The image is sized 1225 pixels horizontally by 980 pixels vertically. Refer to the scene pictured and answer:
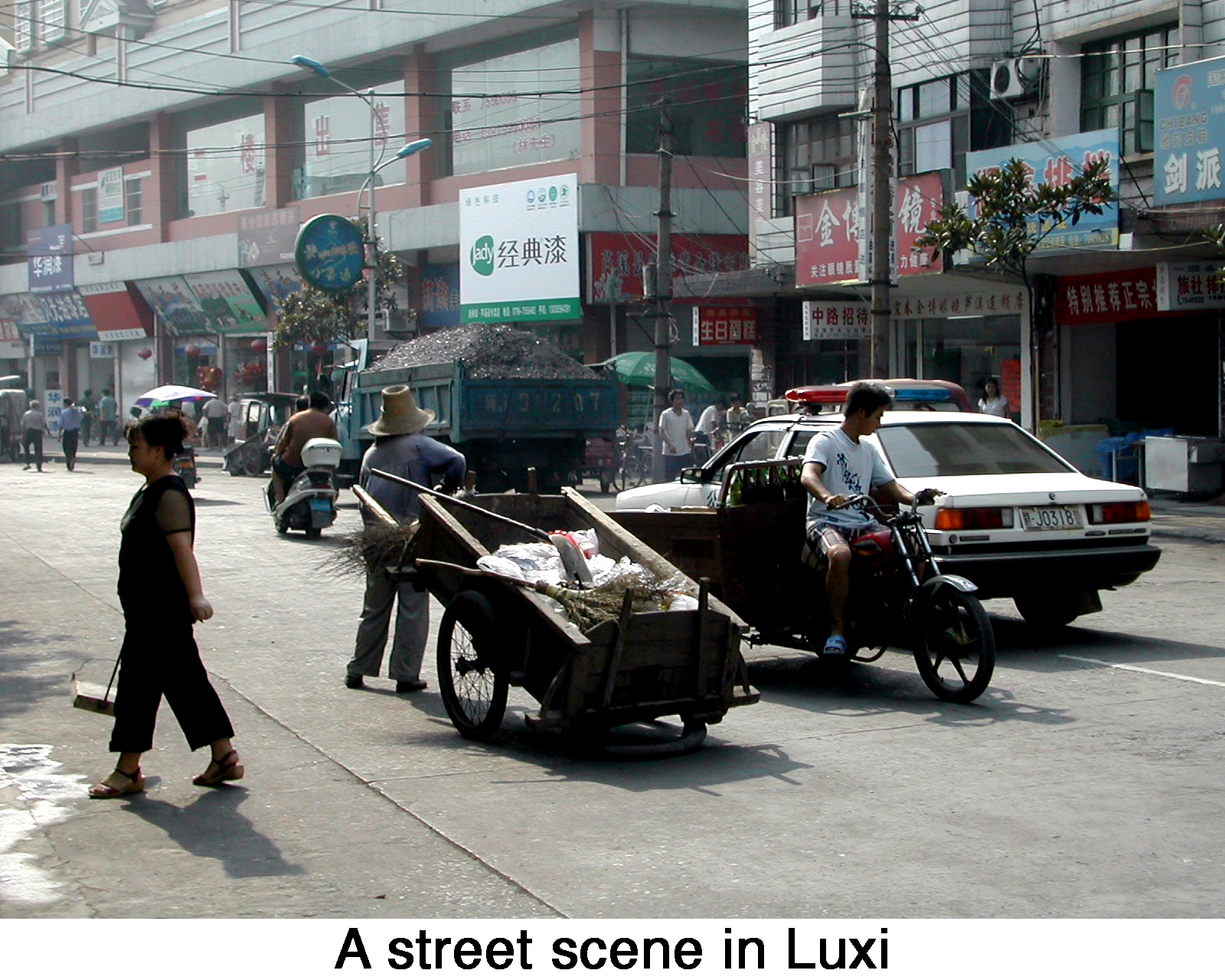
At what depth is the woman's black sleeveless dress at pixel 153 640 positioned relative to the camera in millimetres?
5965

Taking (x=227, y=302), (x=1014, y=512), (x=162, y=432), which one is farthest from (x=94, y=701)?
(x=227, y=302)

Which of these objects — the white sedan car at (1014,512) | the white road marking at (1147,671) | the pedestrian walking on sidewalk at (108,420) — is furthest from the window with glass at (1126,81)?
the pedestrian walking on sidewalk at (108,420)

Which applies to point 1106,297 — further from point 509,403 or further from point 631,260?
point 631,260

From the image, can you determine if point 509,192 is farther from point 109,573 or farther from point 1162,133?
point 109,573

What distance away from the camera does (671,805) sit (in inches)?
229

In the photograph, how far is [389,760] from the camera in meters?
6.67

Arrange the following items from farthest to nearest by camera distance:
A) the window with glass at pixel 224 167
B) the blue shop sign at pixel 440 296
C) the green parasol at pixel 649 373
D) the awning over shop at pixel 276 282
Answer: the window with glass at pixel 224 167
the awning over shop at pixel 276 282
the blue shop sign at pixel 440 296
the green parasol at pixel 649 373

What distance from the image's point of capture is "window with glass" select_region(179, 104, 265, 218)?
45.6 metres

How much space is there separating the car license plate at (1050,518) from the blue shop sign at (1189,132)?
1030 centimetres

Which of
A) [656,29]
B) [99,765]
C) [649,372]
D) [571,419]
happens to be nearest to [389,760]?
[99,765]

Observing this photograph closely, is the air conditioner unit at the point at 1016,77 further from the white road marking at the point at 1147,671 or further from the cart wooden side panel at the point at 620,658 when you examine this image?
the cart wooden side panel at the point at 620,658

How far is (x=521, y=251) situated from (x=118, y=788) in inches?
1143

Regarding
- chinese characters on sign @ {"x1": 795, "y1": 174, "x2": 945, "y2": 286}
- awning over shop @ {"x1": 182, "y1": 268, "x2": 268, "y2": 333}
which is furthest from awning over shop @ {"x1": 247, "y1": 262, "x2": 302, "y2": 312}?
chinese characters on sign @ {"x1": 795, "y1": 174, "x2": 945, "y2": 286}

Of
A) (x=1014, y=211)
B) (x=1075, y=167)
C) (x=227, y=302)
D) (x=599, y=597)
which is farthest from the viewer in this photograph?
(x=227, y=302)
